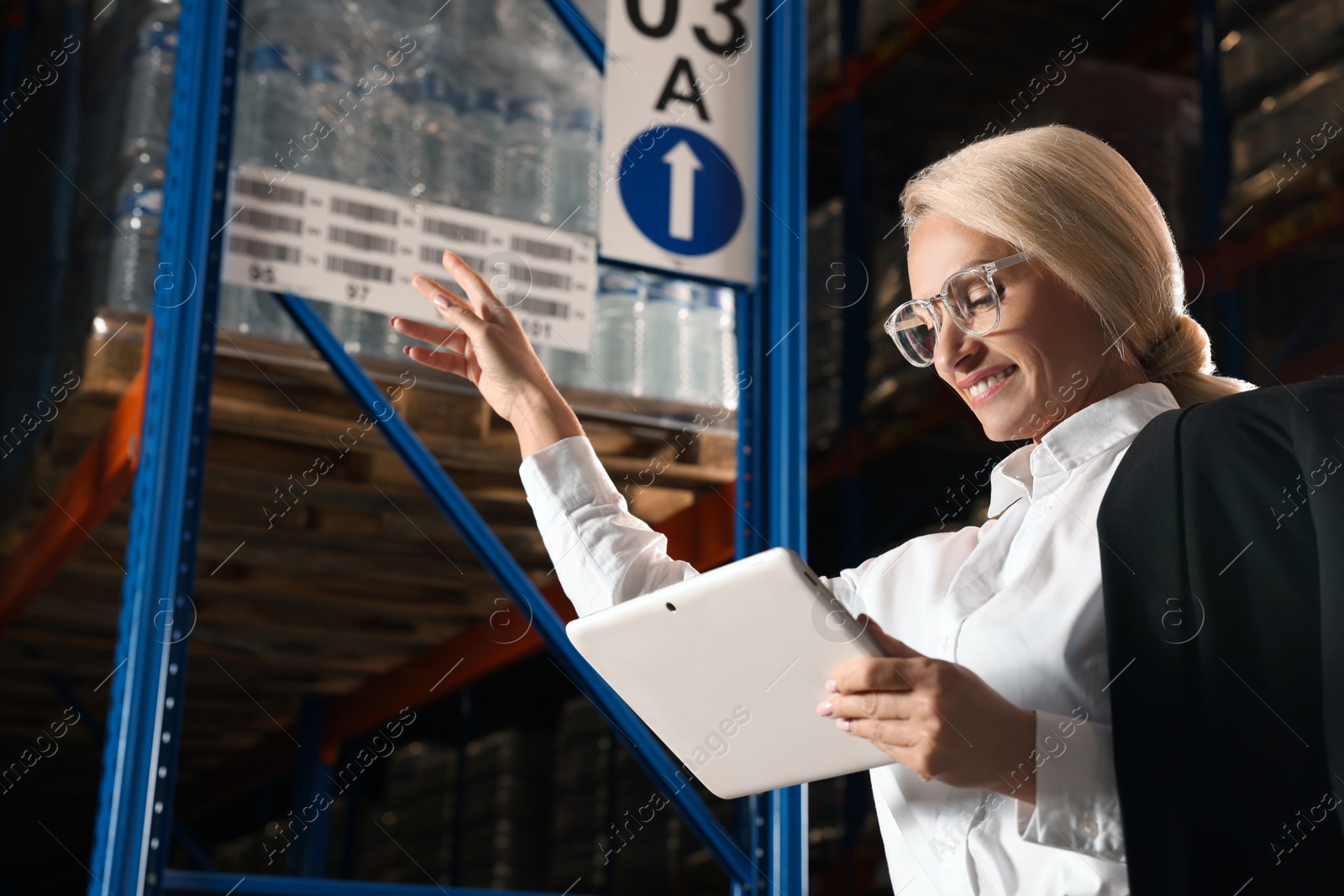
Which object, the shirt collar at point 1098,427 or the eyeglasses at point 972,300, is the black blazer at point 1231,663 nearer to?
the shirt collar at point 1098,427

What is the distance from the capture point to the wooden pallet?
339cm

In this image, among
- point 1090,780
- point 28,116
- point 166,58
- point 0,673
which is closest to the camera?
point 1090,780

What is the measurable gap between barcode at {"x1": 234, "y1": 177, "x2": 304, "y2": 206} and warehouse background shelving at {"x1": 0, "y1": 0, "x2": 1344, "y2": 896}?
0.53 metres

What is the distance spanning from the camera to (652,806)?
603cm

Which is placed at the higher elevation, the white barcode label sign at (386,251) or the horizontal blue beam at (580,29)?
the horizontal blue beam at (580,29)

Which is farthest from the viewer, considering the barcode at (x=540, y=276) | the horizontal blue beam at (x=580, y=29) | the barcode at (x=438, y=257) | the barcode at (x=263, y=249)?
the horizontal blue beam at (x=580, y=29)

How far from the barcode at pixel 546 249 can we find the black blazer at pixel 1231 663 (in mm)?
1950

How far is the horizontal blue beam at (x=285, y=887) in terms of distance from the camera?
228 centimetres

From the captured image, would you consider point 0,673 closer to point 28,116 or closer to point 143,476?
point 28,116

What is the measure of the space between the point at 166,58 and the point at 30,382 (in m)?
1.21

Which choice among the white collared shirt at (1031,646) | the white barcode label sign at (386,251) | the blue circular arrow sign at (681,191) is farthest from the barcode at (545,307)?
the white collared shirt at (1031,646)

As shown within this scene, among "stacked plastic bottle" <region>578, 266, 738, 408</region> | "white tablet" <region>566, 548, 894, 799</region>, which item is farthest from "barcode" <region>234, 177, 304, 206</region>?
"white tablet" <region>566, 548, 894, 799</region>

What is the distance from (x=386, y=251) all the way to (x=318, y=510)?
1.35 m

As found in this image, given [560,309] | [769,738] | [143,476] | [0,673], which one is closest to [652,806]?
[0,673]
